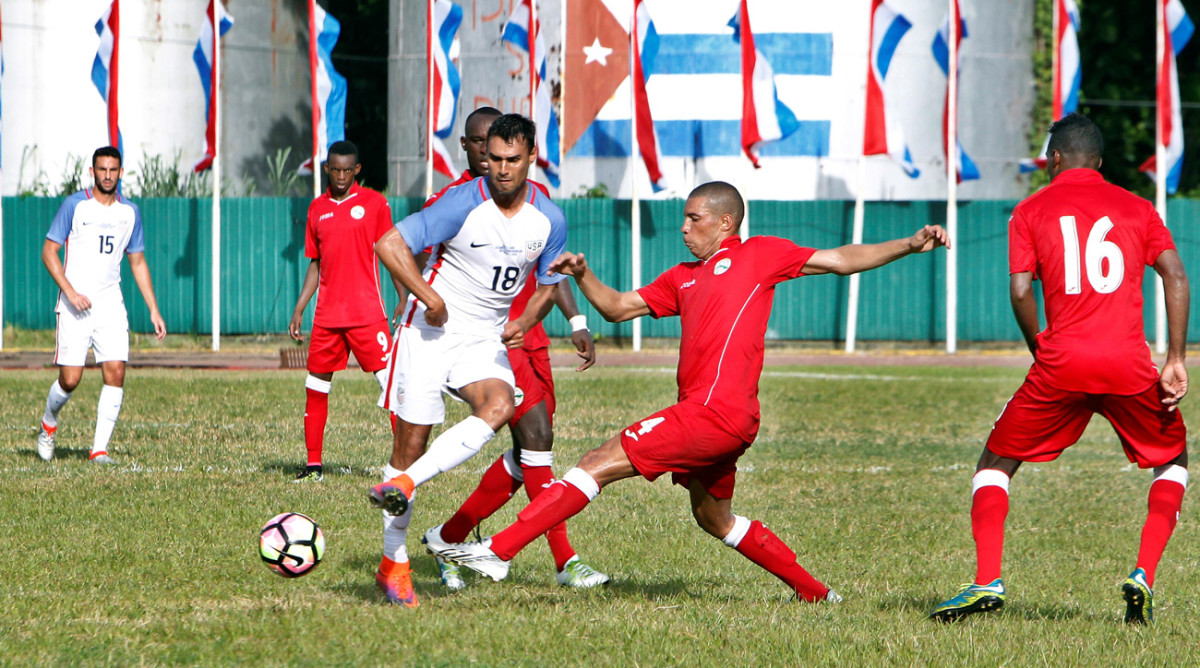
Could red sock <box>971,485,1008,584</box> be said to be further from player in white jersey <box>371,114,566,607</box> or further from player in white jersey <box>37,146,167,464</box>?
player in white jersey <box>37,146,167,464</box>

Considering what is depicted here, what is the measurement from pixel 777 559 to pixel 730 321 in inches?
45.7

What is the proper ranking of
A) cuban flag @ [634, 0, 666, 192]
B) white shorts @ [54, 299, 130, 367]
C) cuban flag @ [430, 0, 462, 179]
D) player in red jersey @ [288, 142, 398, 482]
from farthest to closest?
1. cuban flag @ [634, 0, 666, 192]
2. cuban flag @ [430, 0, 462, 179]
3. white shorts @ [54, 299, 130, 367]
4. player in red jersey @ [288, 142, 398, 482]

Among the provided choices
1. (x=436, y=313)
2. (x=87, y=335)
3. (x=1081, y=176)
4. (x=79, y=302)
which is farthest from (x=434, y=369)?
(x=87, y=335)

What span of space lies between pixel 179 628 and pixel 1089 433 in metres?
10.9

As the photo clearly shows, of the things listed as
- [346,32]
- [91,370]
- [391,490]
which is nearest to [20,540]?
[391,490]

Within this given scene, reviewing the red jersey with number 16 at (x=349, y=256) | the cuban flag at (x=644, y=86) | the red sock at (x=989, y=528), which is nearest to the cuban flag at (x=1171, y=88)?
the cuban flag at (x=644, y=86)

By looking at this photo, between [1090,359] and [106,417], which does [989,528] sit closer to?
[1090,359]

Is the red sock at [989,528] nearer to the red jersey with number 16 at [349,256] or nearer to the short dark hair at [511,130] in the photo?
the short dark hair at [511,130]

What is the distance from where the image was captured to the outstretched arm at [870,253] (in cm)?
584

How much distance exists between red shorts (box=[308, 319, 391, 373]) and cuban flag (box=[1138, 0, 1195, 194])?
16.3 m

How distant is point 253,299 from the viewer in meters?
25.0

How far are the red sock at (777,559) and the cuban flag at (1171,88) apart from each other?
1826 centimetres

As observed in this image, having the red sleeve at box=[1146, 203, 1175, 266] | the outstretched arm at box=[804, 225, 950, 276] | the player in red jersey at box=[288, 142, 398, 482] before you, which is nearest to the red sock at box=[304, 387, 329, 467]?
the player in red jersey at box=[288, 142, 398, 482]

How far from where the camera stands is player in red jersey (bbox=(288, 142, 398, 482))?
10.3 m
